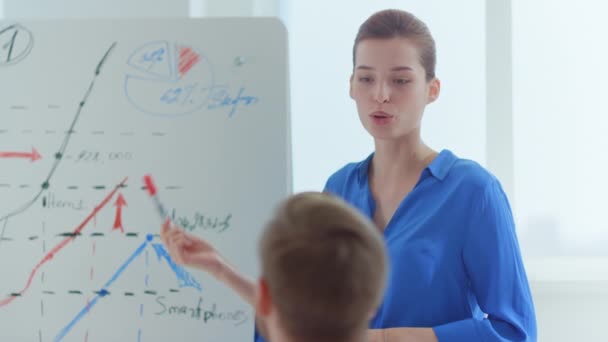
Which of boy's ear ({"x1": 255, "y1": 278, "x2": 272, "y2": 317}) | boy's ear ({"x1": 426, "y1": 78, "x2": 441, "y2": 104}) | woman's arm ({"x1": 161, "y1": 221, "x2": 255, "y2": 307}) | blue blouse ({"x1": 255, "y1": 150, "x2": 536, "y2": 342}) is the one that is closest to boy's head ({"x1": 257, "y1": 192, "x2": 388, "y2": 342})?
boy's ear ({"x1": 255, "y1": 278, "x2": 272, "y2": 317})

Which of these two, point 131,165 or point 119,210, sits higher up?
point 131,165

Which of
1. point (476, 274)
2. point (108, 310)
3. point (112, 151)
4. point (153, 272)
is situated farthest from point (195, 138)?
point (476, 274)

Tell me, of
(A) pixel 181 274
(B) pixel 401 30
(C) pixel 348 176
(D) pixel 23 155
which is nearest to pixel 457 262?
(C) pixel 348 176

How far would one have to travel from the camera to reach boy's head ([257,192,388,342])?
3.05ft

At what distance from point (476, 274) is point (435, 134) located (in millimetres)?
895

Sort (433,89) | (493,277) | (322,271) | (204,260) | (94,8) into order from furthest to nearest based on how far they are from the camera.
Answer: (94,8) < (433,89) < (493,277) < (204,260) < (322,271)

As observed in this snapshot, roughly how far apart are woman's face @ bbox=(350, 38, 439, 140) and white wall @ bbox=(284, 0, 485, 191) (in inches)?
29.4

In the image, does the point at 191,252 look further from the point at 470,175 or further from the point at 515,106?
the point at 515,106

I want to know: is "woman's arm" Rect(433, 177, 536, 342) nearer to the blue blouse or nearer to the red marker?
the blue blouse

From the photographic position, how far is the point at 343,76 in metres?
2.44

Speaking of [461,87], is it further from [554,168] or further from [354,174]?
[354,174]

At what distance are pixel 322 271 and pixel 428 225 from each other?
2.42 ft

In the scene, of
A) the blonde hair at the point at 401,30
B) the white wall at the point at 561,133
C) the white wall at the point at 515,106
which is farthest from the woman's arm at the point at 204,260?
the white wall at the point at 561,133

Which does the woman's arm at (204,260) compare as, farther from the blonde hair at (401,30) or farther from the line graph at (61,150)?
the blonde hair at (401,30)
